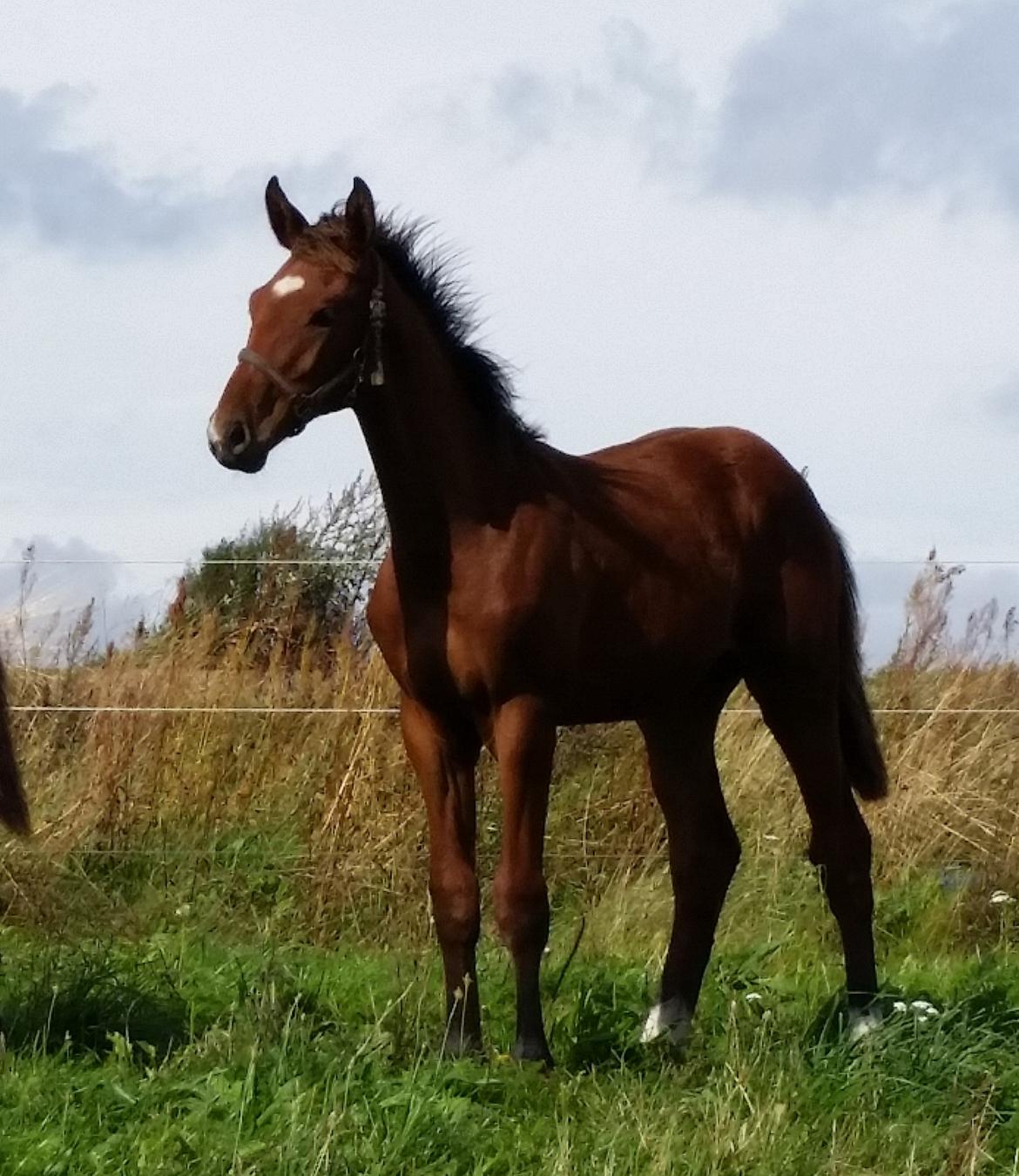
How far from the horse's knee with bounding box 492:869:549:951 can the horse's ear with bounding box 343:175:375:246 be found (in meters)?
1.90

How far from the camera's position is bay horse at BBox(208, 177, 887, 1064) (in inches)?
198

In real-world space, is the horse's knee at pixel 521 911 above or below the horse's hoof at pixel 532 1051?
above

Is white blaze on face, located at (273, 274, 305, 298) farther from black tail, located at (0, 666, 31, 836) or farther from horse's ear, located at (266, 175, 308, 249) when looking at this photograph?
black tail, located at (0, 666, 31, 836)

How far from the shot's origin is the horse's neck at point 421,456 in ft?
17.0

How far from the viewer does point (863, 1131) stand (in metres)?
4.39

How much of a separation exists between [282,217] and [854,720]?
2751mm

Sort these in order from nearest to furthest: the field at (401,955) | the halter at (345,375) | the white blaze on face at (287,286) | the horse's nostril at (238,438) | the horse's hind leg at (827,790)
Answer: the field at (401,955), the horse's nostril at (238,438), the halter at (345,375), the white blaze on face at (287,286), the horse's hind leg at (827,790)

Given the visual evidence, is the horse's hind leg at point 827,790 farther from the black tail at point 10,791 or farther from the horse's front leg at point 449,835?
the black tail at point 10,791

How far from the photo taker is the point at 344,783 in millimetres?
8094

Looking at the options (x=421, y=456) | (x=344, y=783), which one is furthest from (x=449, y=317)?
(x=344, y=783)

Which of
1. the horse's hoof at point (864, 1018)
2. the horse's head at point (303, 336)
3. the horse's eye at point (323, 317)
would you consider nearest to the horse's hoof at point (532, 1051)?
the horse's hoof at point (864, 1018)

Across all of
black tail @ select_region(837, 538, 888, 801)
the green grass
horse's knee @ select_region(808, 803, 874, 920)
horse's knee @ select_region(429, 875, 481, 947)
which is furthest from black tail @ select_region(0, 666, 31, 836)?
black tail @ select_region(837, 538, 888, 801)

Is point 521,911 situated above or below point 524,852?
below

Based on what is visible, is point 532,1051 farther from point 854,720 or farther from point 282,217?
point 282,217
